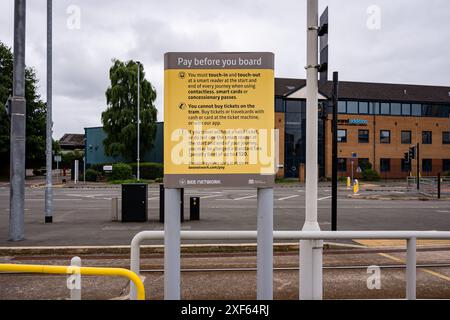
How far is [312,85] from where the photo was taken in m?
4.23

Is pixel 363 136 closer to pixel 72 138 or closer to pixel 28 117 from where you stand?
pixel 28 117

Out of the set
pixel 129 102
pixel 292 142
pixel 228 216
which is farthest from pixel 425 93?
pixel 228 216

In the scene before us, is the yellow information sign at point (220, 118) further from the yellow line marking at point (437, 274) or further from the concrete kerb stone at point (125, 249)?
the concrete kerb stone at point (125, 249)

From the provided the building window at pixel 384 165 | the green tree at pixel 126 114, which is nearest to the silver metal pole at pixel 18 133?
the green tree at pixel 126 114

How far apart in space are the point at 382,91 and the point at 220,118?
5402 centimetres

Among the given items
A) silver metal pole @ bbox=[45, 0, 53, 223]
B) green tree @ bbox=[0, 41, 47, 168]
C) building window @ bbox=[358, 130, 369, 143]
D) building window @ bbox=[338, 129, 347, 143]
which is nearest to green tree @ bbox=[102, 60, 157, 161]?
green tree @ bbox=[0, 41, 47, 168]

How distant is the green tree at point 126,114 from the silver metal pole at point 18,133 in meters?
34.7

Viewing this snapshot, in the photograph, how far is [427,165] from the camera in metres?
50.7

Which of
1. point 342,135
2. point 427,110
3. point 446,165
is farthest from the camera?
point 446,165

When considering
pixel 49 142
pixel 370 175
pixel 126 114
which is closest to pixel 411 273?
pixel 49 142

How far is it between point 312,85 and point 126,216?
897cm

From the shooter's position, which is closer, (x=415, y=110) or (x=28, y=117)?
(x=28, y=117)
